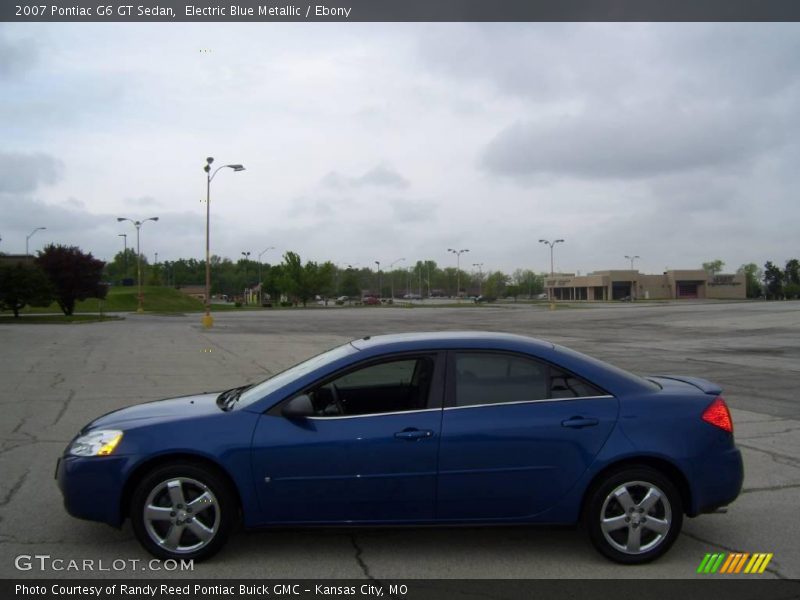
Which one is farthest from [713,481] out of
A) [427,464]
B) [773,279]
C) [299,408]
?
[773,279]

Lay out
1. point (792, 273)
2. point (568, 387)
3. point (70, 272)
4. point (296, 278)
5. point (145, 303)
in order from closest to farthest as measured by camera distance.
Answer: point (568, 387)
point (70, 272)
point (145, 303)
point (296, 278)
point (792, 273)

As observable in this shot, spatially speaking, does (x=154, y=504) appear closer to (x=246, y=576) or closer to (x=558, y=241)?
(x=246, y=576)

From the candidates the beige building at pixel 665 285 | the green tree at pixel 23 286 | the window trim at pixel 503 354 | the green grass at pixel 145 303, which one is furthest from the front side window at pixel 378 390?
the beige building at pixel 665 285

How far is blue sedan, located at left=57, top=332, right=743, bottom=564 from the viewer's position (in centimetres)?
421

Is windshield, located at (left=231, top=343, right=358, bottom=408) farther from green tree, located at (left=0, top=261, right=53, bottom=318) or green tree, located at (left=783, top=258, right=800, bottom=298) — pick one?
green tree, located at (left=783, top=258, right=800, bottom=298)

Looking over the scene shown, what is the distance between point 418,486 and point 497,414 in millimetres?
687

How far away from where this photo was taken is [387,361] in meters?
4.55

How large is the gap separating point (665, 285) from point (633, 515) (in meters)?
134

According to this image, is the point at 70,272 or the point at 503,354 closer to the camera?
the point at 503,354

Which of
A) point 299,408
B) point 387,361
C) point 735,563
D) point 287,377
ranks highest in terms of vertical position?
point 387,361

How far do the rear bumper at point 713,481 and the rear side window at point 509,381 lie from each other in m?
0.79

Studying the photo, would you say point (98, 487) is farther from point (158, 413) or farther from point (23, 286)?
point (23, 286)

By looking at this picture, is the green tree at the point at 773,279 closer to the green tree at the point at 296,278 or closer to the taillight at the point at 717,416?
the green tree at the point at 296,278

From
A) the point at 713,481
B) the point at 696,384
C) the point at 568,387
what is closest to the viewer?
the point at 713,481
